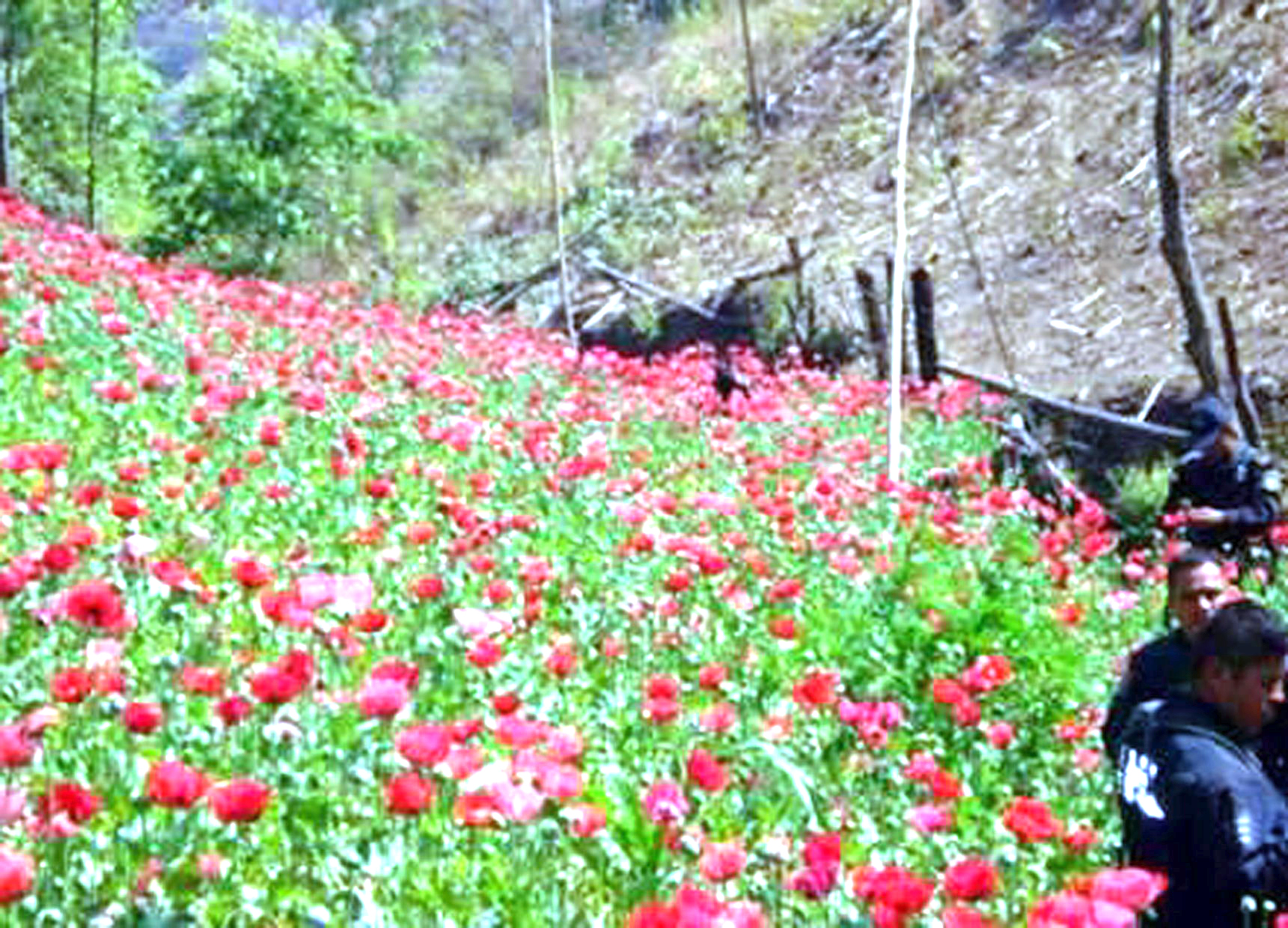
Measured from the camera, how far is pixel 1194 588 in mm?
5242

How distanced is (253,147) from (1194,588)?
65.6 ft

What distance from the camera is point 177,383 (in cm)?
852

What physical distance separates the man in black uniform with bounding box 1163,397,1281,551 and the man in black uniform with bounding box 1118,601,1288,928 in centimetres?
503

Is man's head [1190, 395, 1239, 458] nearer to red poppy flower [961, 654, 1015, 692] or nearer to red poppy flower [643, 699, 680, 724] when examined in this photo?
red poppy flower [961, 654, 1015, 692]

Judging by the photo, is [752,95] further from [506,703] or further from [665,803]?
[665,803]

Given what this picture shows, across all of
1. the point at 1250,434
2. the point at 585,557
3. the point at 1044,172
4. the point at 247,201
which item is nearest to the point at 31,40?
the point at 247,201

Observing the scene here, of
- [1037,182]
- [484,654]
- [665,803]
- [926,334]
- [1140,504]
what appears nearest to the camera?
[665,803]

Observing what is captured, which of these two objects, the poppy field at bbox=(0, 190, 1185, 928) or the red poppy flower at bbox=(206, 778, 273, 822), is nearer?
the red poppy flower at bbox=(206, 778, 273, 822)

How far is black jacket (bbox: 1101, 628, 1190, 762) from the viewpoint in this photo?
4.82 m

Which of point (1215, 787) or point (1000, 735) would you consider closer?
point (1215, 787)

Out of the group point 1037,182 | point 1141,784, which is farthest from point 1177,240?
point 1037,182

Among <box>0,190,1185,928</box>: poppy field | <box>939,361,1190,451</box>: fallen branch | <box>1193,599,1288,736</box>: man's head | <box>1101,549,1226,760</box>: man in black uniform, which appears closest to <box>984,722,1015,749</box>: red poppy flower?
<box>0,190,1185,928</box>: poppy field

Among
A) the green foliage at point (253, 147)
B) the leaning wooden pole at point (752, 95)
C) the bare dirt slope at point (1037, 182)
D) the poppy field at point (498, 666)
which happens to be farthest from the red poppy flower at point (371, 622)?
the leaning wooden pole at point (752, 95)

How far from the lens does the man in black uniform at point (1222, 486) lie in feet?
29.7
